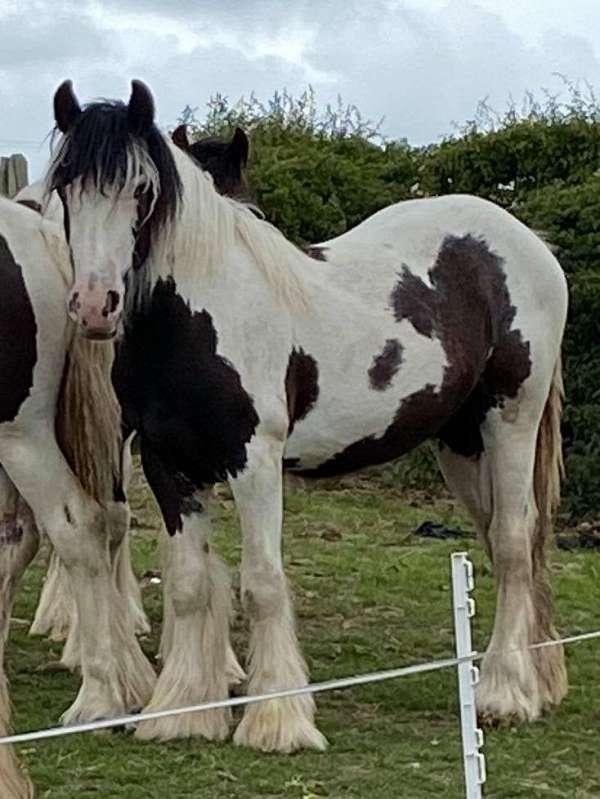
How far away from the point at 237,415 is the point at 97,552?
78 centimetres

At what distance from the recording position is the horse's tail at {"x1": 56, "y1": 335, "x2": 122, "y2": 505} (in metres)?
5.25

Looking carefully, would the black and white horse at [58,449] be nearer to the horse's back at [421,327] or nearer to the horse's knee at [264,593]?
the horse's knee at [264,593]

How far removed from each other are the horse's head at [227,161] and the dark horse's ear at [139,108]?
1.13 m

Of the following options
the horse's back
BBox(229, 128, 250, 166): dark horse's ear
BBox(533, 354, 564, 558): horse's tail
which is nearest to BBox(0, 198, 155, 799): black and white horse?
the horse's back

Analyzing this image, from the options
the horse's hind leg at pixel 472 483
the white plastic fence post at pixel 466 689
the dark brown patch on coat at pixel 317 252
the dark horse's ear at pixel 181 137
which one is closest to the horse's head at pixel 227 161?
the dark horse's ear at pixel 181 137

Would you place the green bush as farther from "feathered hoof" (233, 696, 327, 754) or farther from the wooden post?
"feathered hoof" (233, 696, 327, 754)

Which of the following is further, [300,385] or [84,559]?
[84,559]

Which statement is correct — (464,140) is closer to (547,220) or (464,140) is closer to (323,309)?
(547,220)

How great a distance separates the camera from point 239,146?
598 cm

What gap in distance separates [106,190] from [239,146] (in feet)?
4.69

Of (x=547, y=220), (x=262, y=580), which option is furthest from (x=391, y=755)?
(x=547, y=220)

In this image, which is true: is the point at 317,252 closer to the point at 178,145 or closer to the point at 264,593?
the point at 178,145

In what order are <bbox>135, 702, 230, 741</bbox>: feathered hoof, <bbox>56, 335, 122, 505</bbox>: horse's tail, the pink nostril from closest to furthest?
the pink nostril, <bbox>135, 702, 230, 741</bbox>: feathered hoof, <bbox>56, 335, 122, 505</bbox>: horse's tail

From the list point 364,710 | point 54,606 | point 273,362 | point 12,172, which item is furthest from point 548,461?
point 12,172
